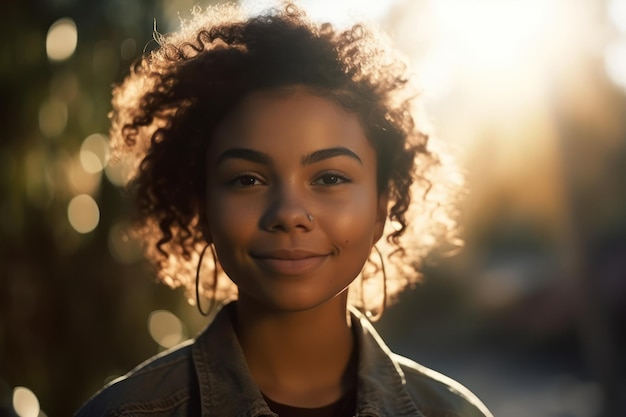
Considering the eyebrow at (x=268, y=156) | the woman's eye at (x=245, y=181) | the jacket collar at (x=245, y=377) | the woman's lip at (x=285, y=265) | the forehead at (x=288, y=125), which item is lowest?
the jacket collar at (x=245, y=377)

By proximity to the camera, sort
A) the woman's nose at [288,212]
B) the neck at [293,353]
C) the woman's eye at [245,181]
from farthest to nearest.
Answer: the neck at [293,353]
the woman's eye at [245,181]
the woman's nose at [288,212]

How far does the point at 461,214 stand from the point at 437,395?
97 cm

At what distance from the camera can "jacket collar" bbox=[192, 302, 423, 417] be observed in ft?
9.04

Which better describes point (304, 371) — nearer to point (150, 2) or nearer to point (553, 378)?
point (150, 2)

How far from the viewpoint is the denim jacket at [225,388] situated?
9.06 ft

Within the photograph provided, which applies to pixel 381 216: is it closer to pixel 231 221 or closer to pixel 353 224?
pixel 353 224

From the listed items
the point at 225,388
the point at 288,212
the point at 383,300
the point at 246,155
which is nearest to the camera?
the point at 288,212

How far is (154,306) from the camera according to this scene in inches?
175

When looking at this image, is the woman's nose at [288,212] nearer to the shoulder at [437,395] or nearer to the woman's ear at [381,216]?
the woman's ear at [381,216]

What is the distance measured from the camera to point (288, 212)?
2566 millimetres

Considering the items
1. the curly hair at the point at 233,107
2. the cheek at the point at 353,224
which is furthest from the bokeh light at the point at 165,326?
the cheek at the point at 353,224

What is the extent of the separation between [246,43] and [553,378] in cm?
883

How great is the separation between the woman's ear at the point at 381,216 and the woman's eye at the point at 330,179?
0.83 ft

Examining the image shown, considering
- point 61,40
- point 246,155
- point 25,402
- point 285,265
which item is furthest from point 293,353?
point 61,40
